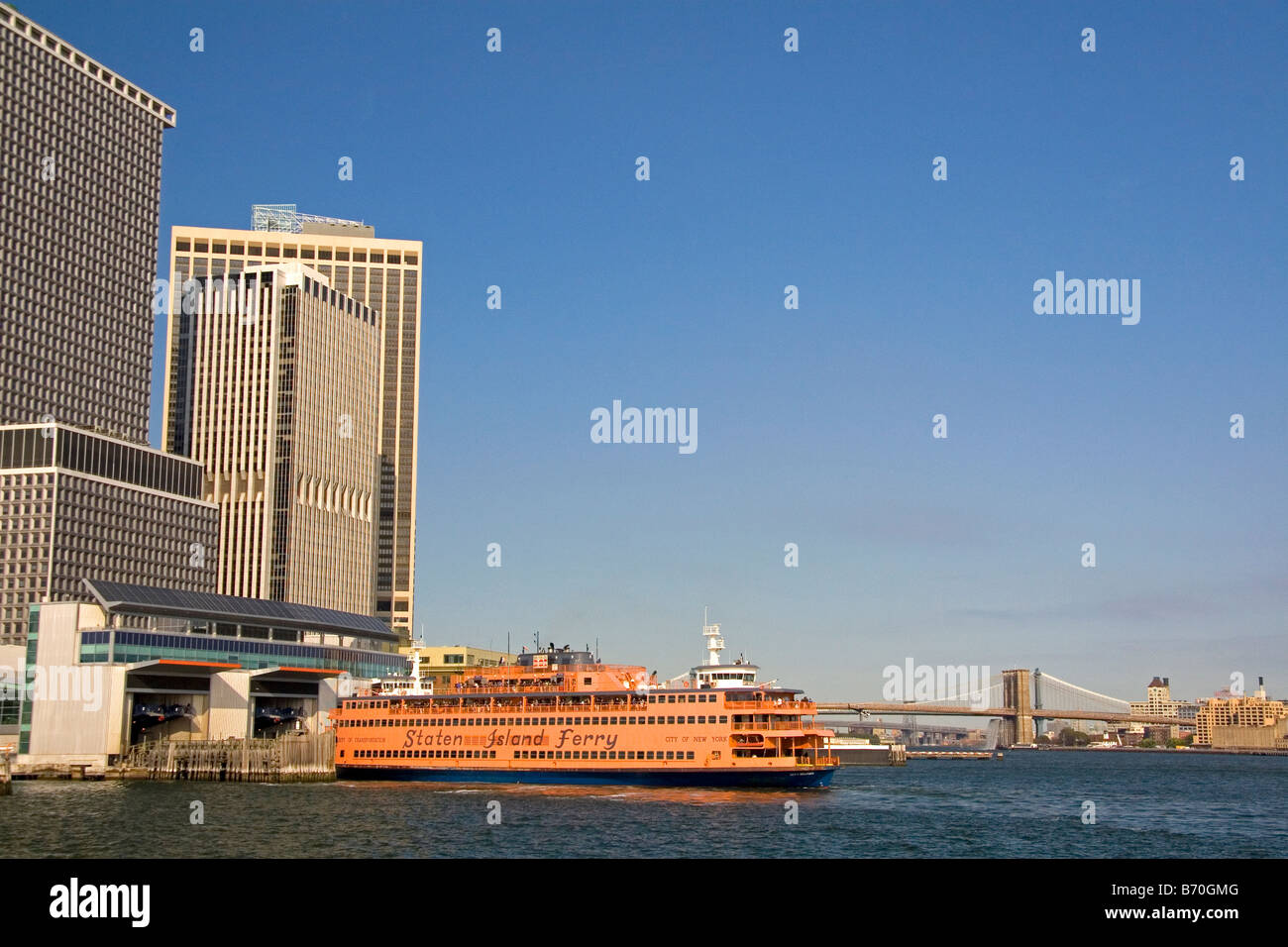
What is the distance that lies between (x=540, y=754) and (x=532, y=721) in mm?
3203

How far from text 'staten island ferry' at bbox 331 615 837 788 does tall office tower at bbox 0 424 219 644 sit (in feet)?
240

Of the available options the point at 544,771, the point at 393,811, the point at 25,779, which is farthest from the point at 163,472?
the point at 393,811

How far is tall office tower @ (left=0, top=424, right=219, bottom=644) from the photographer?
172m

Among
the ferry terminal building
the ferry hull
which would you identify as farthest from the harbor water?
the ferry terminal building

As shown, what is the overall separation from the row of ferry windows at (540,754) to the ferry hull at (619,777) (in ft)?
3.78

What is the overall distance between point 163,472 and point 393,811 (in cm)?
13249

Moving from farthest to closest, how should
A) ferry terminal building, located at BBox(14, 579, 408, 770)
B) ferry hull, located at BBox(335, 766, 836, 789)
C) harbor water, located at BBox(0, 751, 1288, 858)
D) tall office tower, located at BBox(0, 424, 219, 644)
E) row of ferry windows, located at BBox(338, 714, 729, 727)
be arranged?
tall office tower, located at BBox(0, 424, 219, 644) < ferry terminal building, located at BBox(14, 579, 408, 770) < row of ferry windows, located at BBox(338, 714, 729, 727) < ferry hull, located at BBox(335, 766, 836, 789) < harbor water, located at BBox(0, 751, 1288, 858)

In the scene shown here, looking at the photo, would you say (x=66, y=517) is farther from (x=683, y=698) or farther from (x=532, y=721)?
(x=683, y=698)

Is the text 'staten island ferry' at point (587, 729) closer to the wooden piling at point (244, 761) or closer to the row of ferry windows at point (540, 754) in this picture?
the row of ferry windows at point (540, 754)

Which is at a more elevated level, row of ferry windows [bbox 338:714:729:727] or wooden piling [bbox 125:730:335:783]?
row of ferry windows [bbox 338:714:729:727]

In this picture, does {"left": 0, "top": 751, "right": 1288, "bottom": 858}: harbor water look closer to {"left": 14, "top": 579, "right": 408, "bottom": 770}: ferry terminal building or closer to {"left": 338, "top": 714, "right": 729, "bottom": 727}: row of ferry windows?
{"left": 338, "top": 714, "right": 729, "bottom": 727}: row of ferry windows

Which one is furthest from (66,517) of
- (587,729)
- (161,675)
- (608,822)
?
(608,822)

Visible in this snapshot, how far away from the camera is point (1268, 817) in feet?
307

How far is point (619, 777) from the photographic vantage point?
104 meters
